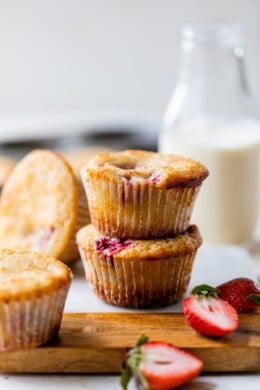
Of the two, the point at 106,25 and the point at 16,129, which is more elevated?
the point at 106,25

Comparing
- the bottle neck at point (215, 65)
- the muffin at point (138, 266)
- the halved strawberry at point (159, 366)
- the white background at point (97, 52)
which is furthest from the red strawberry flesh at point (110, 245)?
the white background at point (97, 52)

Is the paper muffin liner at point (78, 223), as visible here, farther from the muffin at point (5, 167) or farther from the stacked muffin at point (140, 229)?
the muffin at point (5, 167)

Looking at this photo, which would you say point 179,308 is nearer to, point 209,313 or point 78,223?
point 209,313

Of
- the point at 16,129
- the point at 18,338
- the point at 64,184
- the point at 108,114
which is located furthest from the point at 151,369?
the point at 108,114

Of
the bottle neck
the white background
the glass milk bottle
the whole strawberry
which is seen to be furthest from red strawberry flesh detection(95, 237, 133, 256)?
the white background

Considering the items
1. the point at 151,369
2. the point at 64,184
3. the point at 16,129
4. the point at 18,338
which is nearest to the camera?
the point at 151,369

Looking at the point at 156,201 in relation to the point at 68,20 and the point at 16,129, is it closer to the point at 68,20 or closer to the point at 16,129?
the point at 16,129

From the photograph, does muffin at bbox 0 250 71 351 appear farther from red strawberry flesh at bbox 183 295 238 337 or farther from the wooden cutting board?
Answer: red strawberry flesh at bbox 183 295 238 337
